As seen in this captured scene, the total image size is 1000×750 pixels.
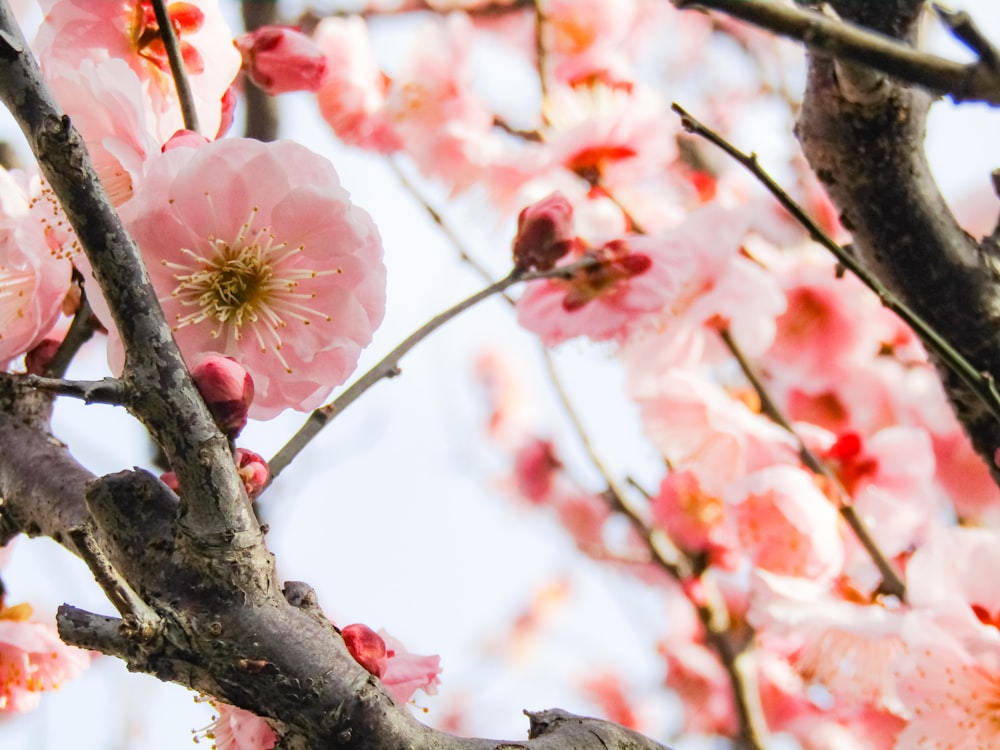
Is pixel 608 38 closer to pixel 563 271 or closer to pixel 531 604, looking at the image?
pixel 563 271

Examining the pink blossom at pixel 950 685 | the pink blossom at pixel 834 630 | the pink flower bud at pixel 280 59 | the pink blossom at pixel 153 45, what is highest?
the pink flower bud at pixel 280 59

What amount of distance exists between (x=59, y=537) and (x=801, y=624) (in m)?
1.00

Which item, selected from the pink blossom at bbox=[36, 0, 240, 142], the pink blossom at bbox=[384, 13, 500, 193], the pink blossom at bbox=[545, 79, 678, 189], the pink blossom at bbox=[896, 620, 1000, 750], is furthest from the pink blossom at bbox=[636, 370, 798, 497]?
the pink blossom at bbox=[36, 0, 240, 142]

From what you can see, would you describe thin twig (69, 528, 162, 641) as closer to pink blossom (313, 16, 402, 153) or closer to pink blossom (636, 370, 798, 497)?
pink blossom (636, 370, 798, 497)

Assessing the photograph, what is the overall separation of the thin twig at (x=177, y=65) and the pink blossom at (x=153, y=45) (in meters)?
0.03

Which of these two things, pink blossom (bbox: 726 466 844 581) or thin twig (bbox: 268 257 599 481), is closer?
thin twig (bbox: 268 257 599 481)

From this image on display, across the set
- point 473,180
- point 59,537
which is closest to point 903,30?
point 59,537

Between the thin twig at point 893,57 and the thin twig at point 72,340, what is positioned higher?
the thin twig at point 72,340

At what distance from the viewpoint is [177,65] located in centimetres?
82

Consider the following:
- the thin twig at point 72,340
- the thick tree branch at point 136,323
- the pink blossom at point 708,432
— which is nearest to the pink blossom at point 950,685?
the pink blossom at point 708,432

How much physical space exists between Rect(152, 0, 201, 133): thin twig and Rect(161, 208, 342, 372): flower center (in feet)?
0.35

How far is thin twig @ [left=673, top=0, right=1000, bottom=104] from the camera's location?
50cm

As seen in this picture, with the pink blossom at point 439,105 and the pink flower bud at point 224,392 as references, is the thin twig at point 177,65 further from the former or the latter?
the pink blossom at point 439,105

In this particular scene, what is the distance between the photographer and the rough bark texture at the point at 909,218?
1026 millimetres
